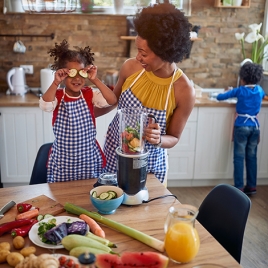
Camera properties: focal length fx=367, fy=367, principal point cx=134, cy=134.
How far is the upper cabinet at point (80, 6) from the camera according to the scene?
3252 millimetres

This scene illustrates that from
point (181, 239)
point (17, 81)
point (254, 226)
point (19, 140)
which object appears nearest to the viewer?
point (181, 239)

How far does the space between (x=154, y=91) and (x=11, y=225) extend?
88 cm

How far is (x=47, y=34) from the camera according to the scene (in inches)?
136

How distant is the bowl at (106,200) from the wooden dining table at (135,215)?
38mm

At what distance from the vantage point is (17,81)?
3.27 metres

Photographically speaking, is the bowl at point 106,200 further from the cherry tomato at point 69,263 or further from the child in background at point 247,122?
the child in background at point 247,122

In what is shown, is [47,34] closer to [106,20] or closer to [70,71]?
[106,20]

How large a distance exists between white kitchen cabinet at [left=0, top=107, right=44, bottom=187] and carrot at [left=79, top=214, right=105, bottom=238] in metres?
1.94

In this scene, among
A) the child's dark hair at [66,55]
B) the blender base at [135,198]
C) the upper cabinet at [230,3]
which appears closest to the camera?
the blender base at [135,198]

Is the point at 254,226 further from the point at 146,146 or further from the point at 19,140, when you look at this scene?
the point at 19,140

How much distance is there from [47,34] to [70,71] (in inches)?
80.0

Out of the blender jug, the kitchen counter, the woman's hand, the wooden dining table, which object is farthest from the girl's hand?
the kitchen counter

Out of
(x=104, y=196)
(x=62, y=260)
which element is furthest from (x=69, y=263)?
(x=104, y=196)

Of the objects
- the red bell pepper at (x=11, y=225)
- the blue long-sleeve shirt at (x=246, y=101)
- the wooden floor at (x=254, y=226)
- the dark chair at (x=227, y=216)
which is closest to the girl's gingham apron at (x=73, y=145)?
the red bell pepper at (x=11, y=225)
